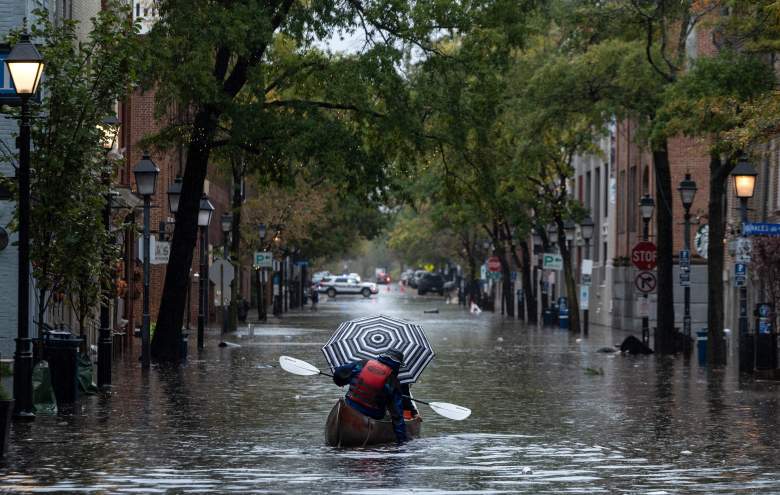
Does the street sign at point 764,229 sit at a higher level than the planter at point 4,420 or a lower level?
higher

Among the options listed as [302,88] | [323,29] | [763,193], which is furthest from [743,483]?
[763,193]

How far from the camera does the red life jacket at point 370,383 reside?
16641mm

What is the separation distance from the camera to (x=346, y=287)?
5295 inches

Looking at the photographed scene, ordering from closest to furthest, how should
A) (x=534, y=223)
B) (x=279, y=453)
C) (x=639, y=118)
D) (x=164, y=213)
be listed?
(x=279, y=453) < (x=639, y=118) < (x=164, y=213) < (x=534, y=223)

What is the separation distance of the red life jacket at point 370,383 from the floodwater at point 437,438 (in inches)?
21.0

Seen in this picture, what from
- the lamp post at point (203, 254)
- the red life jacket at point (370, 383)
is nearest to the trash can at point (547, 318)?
the lamp post at point (203, 254)

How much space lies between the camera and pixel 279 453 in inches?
647

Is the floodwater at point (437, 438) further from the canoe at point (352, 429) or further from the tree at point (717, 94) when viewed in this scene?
the tree at point (717, 94)

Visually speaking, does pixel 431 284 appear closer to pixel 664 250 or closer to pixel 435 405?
pixel 664 250

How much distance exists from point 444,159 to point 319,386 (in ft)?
32.3

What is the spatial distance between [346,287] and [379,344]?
382 feet

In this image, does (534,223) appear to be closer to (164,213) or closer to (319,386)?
(164,213)

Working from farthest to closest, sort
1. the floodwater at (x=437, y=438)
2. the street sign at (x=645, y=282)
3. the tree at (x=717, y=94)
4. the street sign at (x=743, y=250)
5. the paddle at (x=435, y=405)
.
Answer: the street sign at (x=645, y=282)
the street sign at (x=743, y=250)
the tree at (x=717, y=94)
the paddle at (x=435, y=405)
the floodwater at (x=437, y=438)

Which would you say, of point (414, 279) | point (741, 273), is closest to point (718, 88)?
point (741, 273)
